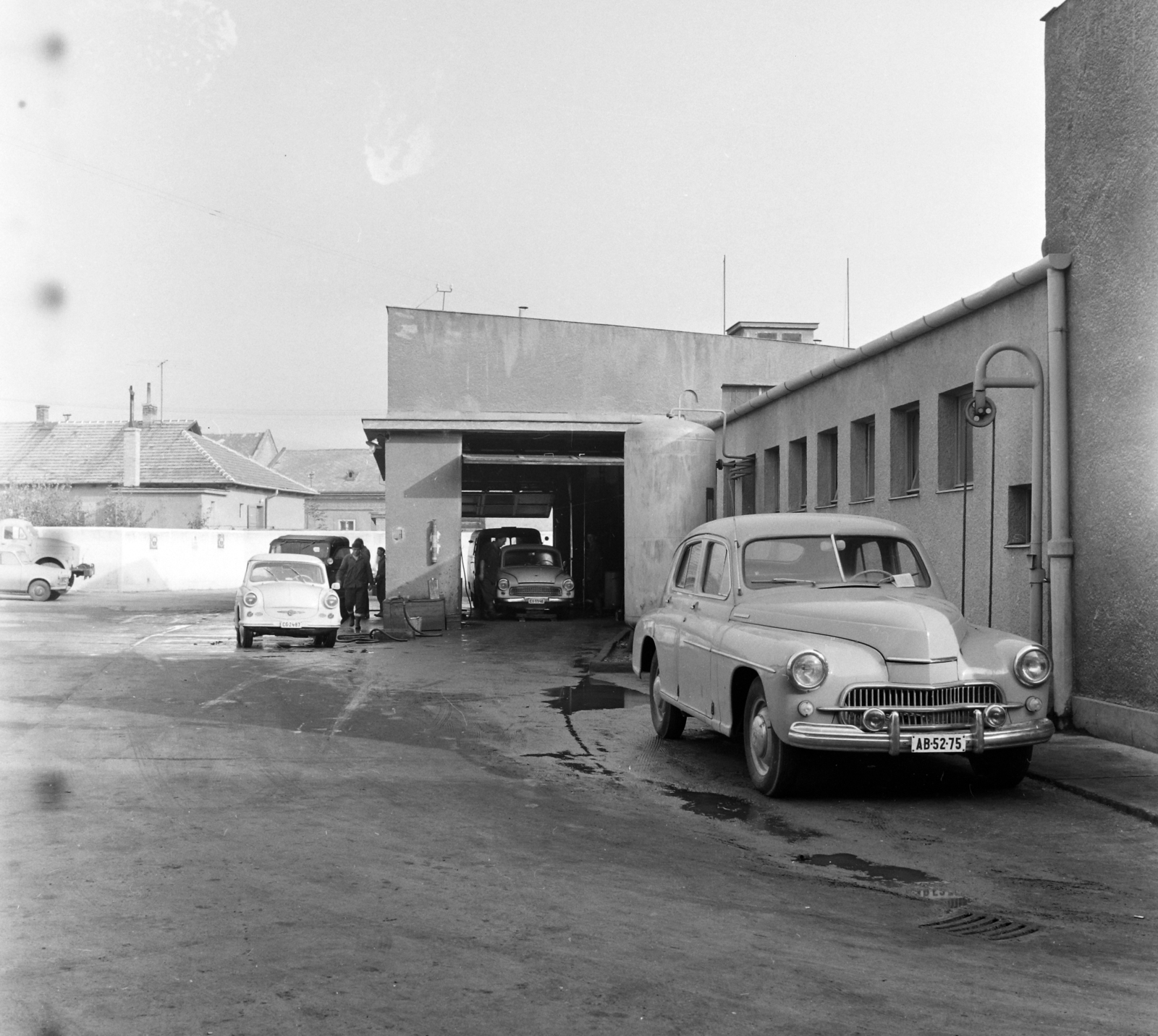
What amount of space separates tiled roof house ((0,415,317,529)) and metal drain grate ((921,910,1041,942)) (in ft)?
201

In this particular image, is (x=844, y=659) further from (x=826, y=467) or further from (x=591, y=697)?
(x=826, y=467)

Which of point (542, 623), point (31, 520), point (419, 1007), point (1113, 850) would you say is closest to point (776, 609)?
point (1113, 850)

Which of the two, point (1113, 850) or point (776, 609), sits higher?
point (776, 609)

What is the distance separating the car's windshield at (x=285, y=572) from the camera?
22922 mm

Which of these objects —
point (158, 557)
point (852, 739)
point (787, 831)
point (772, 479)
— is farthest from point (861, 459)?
point (158, 557)

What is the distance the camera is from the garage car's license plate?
802 cm

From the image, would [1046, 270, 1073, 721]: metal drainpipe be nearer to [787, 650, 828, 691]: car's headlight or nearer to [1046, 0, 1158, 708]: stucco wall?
[1046, 0, 1158, 708]: stucco wall

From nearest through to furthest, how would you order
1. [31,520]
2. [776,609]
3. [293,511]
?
1. [776,609]
2. [31,520]
3. [293,511]

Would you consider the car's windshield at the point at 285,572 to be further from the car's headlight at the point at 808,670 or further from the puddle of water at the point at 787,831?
the puddle of water at the point at 787,831

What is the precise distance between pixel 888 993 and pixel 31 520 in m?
56.3

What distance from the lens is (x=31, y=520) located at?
55594mm

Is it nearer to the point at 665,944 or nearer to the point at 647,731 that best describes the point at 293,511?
the point at 647,731

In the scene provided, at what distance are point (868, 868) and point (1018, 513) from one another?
7162 millimetres

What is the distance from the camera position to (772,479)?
22.8 m
